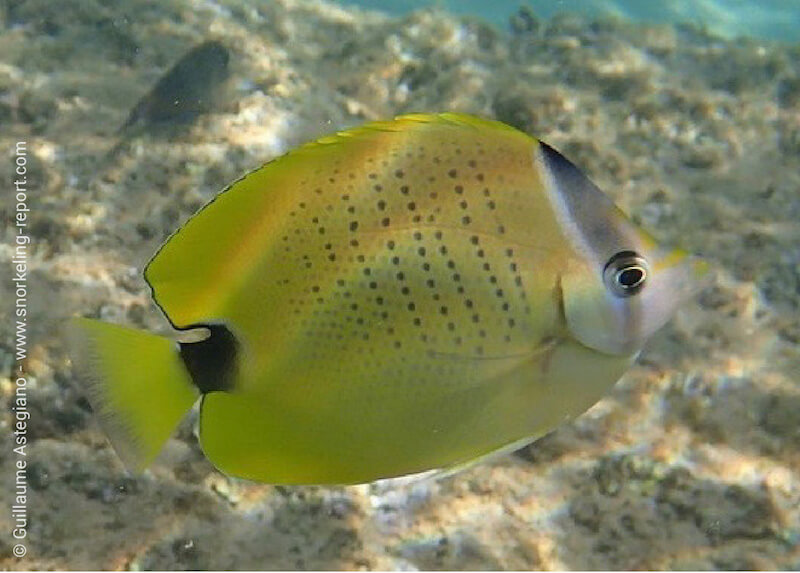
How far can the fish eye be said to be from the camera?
1025 millimetres

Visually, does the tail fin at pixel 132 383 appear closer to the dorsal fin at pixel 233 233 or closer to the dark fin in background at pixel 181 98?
the dorsal fin at pixel 233 233

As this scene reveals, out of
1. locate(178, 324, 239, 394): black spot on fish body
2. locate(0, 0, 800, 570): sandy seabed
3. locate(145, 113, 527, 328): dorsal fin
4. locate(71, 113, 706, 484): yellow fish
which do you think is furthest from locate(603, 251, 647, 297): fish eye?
locate(0, 0, 800, 570): sandy seabed

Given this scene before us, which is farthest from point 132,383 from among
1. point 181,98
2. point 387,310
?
point 181,98

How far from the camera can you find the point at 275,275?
1.07 m

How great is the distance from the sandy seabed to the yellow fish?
5.07 ft

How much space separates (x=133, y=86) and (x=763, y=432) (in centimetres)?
468

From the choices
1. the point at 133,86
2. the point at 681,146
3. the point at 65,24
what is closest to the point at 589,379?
the point at 681,146

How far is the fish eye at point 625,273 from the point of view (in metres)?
1.03

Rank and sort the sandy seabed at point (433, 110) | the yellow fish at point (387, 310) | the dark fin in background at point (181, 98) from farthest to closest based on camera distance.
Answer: the dark fin in background at point (181, 98), the sandy seabed at point (433, 110), the yellow fish at point (387, 310)

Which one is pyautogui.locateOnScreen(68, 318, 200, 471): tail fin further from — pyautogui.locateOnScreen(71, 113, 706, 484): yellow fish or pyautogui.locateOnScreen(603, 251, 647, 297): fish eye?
pyautogui.locateOnScreen(603, 251, 647, 297): fish eye

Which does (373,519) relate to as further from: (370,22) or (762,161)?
(370,22)

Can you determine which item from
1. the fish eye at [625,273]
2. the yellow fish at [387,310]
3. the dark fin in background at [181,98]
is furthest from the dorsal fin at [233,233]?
the dark fin in background at [181,98]

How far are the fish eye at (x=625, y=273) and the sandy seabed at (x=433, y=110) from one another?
173cm

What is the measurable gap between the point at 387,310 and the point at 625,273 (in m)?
0.35
